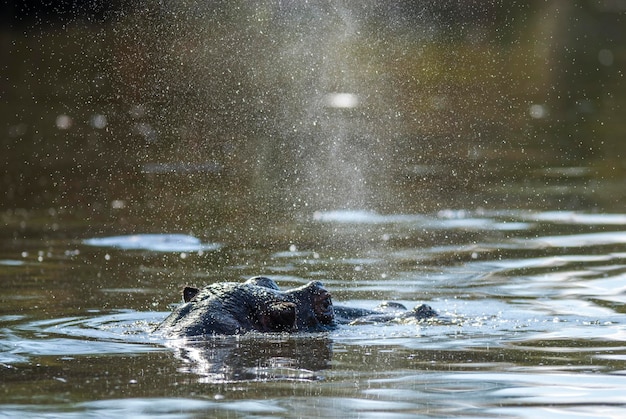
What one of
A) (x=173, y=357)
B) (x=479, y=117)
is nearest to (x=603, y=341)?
(x=173, y=357)

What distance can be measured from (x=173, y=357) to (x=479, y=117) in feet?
56.4

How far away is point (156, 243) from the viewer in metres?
12.8

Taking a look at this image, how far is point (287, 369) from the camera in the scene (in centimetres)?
736

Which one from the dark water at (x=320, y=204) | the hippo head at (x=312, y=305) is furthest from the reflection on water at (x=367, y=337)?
the hippo head at (x=312, y=305)

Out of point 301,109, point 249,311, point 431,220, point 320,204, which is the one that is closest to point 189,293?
point 249,311

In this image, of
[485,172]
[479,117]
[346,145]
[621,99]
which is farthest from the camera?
[621,99]

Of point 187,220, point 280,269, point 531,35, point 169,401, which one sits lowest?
point 169,401

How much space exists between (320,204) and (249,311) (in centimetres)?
689

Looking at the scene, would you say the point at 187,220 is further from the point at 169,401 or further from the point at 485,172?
the point at 169,401

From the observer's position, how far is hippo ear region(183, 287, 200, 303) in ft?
28.0

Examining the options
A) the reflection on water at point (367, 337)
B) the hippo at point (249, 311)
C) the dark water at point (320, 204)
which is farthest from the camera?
the hippo at point (249, 311)

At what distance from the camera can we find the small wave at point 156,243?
41.0 ft

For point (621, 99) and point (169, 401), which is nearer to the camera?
point (169, 401)

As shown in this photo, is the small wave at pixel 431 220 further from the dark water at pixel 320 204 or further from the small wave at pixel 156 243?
the small wave at pixel 156 243
